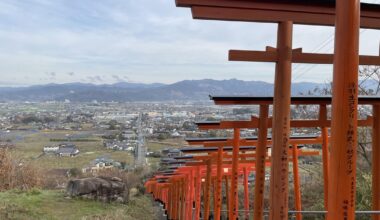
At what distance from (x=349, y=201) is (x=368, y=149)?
11830 millimetres

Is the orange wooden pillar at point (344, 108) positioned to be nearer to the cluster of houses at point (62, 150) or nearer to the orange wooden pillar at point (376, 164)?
the orange wooden pillar at point (376, 164)

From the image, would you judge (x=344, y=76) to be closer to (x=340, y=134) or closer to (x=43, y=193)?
(x=340, y=134)

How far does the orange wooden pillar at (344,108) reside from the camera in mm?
2432

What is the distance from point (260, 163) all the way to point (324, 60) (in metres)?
1.57

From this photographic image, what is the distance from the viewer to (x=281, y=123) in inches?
146

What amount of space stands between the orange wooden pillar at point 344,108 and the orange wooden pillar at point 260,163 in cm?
243

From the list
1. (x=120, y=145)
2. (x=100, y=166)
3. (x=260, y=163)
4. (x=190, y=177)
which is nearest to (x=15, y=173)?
(x=190, y=177)

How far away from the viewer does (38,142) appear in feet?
173

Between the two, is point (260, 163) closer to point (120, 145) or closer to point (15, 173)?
point (15, 173)

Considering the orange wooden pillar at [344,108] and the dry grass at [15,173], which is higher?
the orange wooden pillar at [344,108]

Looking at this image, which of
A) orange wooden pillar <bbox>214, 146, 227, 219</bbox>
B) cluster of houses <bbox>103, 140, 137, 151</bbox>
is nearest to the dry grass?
orange wooden pillar <bbox>214, 146, 227, 219</bbox>

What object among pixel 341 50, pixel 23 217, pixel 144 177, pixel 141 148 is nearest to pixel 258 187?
pixel 341 50

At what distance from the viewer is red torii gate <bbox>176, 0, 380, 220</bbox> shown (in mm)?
2443

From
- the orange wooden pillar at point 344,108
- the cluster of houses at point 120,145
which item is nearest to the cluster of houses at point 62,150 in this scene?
the cluster of houses at point 120,145
